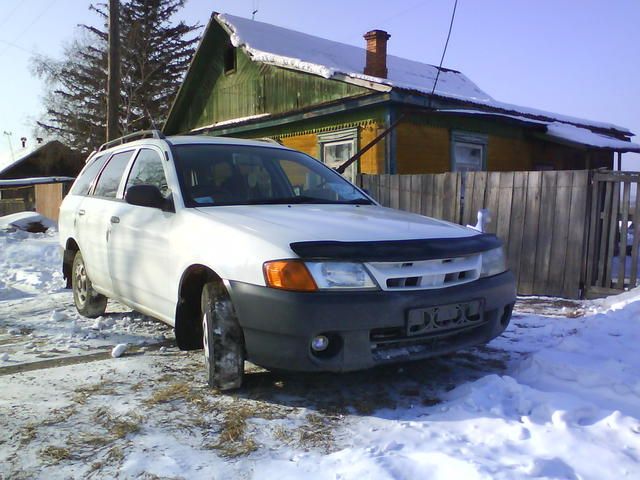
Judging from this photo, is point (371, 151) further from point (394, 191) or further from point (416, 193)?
point (416, 193)

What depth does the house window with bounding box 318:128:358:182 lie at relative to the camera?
1164 cm

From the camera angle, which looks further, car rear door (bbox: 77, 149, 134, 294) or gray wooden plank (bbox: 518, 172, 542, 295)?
gray wooden plank (bbox: 518, 172, 542, 295)

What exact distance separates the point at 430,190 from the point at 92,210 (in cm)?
499

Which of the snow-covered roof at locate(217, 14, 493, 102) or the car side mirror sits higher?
the snow-covered roof at locate(217, 14, 493, 102)

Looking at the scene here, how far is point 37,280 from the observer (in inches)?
292

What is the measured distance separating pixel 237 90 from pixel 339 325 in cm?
1386

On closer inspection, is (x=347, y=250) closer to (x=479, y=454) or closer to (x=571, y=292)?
(x=479, y=454)

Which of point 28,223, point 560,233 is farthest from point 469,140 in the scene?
point 28,223

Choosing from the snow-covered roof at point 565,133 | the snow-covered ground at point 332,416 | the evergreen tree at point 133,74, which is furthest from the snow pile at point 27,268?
the evergreen tree at point 133,74

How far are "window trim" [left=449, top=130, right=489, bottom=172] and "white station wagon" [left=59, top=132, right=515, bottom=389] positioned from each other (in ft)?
27.0

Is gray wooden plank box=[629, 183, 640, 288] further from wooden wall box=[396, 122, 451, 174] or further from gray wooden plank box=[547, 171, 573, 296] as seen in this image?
wooden wall box=[396, 122, 451, 174]

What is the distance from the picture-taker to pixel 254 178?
403 cm

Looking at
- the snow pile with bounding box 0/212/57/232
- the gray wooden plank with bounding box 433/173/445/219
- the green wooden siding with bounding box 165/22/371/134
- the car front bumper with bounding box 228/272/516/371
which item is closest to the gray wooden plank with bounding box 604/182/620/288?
the gray wooden plank with bounding box 433/173/445/219

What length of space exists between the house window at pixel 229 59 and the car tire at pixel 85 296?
11568mm
